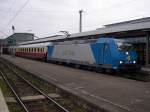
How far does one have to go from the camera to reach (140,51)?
83.5ft

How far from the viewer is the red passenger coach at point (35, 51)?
40.4 meters

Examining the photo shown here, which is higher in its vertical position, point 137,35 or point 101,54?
point 137,35

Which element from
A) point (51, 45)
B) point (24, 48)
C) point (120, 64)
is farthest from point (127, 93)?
point (24, 48)

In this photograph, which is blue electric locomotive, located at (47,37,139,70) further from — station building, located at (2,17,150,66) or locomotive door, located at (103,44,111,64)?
station building, located at (2,17,150,66)

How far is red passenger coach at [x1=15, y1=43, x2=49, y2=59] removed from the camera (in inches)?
1592

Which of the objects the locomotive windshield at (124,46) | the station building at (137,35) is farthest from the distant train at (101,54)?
the station building at (137,35)

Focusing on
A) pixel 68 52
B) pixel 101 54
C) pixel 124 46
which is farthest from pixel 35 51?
pixel 124 46

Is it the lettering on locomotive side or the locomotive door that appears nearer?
the locomotive door

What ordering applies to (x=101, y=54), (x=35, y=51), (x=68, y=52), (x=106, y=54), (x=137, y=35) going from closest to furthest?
1. (x=106, y=54)
2. (x=101, y=54)
3. (x=137, y=35)
4. (x=68, y=52)
5. (x=35, y=51)

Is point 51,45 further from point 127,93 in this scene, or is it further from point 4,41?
point 4,41

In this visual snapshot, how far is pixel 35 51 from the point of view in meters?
46.5

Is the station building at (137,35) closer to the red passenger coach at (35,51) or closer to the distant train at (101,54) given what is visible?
the distant train at (101,54)

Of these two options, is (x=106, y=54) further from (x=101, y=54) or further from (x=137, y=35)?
(x=137, y=35)

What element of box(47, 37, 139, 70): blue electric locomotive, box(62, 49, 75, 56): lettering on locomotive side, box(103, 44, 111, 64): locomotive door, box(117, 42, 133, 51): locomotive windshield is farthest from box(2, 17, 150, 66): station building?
box(62, 49, 75, 56): lettering on locomotive side
